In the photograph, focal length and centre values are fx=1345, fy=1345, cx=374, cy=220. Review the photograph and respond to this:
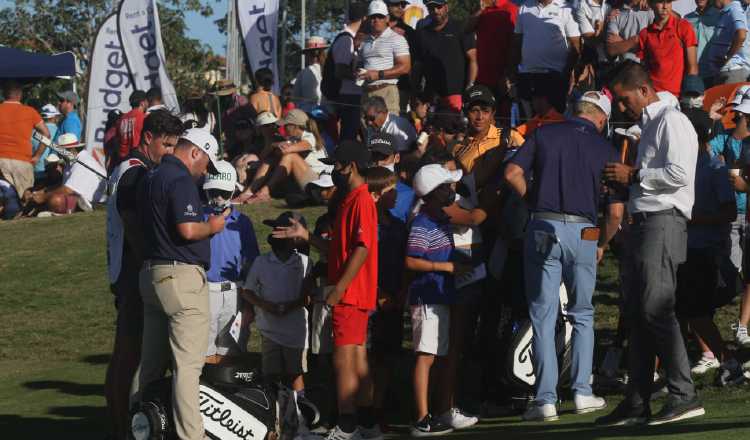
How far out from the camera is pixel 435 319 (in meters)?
9.38

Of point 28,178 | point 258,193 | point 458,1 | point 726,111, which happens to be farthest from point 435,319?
point 458,1

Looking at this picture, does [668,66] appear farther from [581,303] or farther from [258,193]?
[258,193]

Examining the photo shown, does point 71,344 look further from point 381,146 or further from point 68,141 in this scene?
point 68,141

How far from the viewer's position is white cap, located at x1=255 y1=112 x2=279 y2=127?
17719 millimetres

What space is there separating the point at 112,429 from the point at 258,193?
804 centimetres

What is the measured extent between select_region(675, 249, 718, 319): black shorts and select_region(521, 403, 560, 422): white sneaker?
1875 mm

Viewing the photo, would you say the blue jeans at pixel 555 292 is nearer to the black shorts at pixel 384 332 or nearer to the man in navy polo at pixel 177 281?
the black shorts at pixel 384 332

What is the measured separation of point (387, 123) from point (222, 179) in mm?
4377

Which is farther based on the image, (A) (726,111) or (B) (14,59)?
(B) (14,59)

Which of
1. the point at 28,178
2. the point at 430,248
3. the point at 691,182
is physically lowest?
the point at 28,178

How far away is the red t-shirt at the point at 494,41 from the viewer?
14.4 meters

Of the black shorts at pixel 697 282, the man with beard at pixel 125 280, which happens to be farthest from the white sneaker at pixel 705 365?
the man with beard at pixel 125 280

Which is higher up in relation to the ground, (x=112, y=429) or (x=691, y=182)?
(x=691, y=182)

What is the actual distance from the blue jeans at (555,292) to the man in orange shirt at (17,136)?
12890mm
